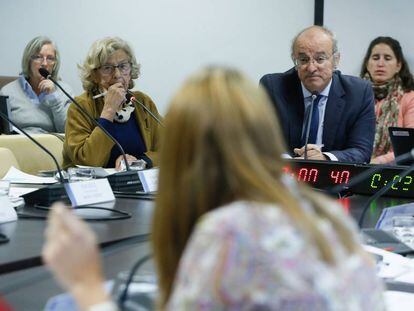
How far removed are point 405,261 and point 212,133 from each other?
934 millimetres

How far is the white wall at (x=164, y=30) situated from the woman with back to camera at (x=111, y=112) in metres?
1.60

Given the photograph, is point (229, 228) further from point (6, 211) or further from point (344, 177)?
point (344, 177)

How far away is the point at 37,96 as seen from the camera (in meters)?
5.04

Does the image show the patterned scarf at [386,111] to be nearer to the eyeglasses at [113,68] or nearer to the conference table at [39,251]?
the eyeglasses at [113,68]

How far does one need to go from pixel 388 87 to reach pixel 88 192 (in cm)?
316

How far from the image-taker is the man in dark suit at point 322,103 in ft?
10.9

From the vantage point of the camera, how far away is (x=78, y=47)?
18.4ft

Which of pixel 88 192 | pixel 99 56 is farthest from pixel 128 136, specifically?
pixel 88 192

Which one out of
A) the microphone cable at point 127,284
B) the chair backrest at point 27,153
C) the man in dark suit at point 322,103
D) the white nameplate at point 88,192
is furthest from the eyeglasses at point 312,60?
the microphone cable at point 127,284

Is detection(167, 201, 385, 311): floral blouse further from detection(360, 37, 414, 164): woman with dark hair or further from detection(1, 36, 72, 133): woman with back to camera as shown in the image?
detection(1, 36, 72, 133): woman with back to camera

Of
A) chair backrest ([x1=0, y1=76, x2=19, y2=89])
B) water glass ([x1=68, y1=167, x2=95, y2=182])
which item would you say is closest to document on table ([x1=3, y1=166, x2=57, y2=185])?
water glass ([x1=68, y1=167, x2=95, y2=182])

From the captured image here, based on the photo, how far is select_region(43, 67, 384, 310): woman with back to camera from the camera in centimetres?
73

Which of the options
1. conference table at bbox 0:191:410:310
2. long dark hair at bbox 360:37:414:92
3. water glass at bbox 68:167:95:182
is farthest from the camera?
long dark hair at bbox 360:37:414:92

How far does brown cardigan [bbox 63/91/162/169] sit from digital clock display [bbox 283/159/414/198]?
2.92ft
